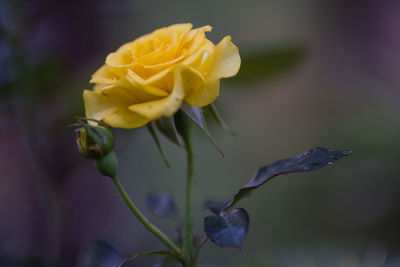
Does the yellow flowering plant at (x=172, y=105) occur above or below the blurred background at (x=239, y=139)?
above

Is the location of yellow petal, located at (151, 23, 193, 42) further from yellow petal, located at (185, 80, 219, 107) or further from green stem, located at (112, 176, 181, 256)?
green stem, located at (112, 176, 181, 256)

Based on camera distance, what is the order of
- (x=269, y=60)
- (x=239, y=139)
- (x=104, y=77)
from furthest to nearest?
(x=239, y=139) → (x=269, y=60) → (x=104, y=77)

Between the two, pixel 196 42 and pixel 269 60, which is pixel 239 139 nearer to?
pixel 269 60

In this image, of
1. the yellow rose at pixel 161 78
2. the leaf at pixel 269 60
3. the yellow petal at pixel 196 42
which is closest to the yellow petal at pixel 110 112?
the yellow rose at pixel 161 78

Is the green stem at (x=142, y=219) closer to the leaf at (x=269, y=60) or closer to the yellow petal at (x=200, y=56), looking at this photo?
the yellow petal at (x=200, y=56)

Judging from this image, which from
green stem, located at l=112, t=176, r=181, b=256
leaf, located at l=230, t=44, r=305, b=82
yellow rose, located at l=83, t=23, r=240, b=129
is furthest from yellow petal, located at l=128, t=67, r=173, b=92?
leaf, located at l=230, t=44, r=305, b=82

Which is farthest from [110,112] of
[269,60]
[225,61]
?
[269,60]

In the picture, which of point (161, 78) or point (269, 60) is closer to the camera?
point (161, 78)
